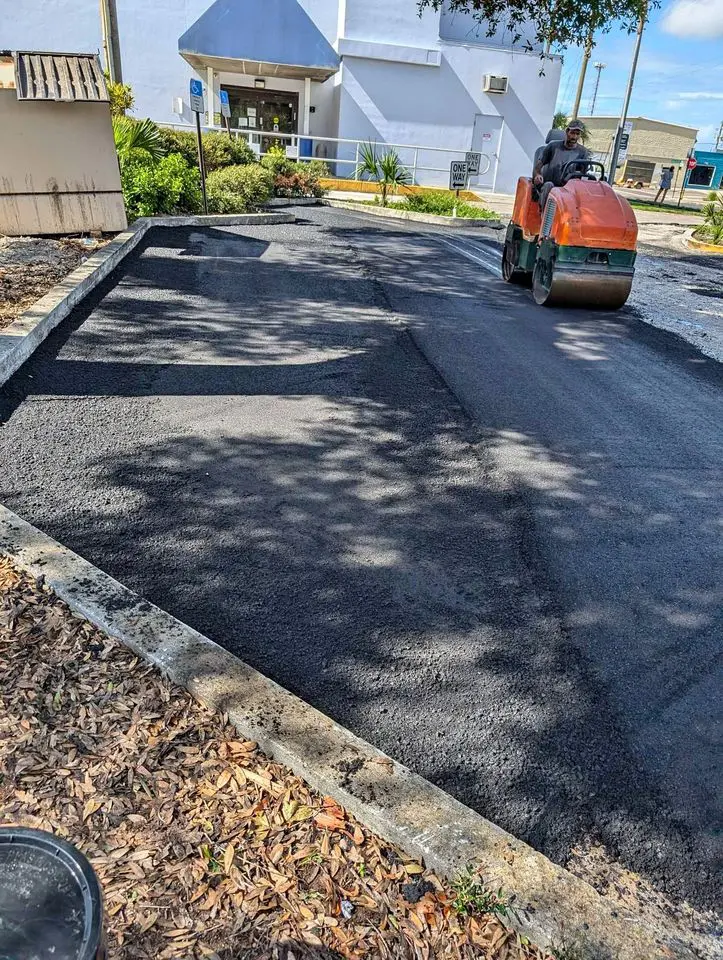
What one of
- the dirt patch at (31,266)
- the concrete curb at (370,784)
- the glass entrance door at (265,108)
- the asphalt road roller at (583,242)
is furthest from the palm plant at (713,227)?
the concrete curb at (370,784)

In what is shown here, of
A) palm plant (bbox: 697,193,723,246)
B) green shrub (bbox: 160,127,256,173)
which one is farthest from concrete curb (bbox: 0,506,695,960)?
palm plant (bbox: 697,193,723,246)

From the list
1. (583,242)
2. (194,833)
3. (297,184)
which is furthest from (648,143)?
(194,833)

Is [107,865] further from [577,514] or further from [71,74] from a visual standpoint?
[71,74]

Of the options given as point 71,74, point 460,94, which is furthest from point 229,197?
point 460,94

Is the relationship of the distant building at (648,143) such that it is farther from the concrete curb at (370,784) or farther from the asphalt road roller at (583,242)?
the concrete curb at (370,784)

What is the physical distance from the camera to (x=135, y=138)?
49.1 feet

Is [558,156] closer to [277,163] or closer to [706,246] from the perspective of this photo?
[706,246]

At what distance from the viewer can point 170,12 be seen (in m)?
26.5

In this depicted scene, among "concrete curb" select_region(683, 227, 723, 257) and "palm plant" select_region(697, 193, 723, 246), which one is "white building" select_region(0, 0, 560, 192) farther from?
"concrete curb" select_region(683, 227, 723, 257)

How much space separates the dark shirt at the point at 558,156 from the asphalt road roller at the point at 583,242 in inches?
7.4

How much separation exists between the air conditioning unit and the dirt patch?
76.5 ft

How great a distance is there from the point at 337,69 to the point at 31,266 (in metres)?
20.6

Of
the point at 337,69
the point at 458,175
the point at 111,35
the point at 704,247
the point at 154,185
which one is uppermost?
the point at 337,69

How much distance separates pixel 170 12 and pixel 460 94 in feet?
37.5
